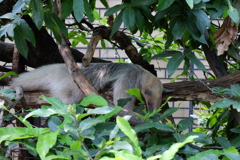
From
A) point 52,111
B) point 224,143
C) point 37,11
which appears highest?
point 37,11

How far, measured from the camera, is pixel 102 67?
462 cm

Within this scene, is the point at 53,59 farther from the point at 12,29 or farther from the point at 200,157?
the point at 200,157

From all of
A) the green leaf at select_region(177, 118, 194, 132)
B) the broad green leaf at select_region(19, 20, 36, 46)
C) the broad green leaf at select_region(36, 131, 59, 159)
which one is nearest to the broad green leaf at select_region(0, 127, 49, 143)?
the broad green leaf at select_region(36, 131, 59, 159)

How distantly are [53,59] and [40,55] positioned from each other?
20 cm

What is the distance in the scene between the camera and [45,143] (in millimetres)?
1620

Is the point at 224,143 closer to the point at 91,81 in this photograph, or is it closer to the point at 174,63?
the point at 174,63

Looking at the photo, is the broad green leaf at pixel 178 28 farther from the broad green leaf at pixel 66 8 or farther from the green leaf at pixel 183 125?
the broad green leaf at pixel 66 8

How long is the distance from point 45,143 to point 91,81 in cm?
281

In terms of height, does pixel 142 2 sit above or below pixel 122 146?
above

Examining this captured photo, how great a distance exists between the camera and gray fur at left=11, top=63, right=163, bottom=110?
439 centimetres

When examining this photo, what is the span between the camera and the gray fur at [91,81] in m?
4.39

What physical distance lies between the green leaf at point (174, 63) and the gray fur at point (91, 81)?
125cm

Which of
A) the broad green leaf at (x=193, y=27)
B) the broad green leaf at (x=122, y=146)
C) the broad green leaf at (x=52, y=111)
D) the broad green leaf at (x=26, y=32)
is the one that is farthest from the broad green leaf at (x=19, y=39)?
the broad green leaf at (x=122, y=146)

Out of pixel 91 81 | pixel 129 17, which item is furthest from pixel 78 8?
pixel 91 81
